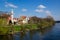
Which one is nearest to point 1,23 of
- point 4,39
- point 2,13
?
point 4,39

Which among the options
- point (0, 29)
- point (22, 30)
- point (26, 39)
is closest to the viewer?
point (26, 39)

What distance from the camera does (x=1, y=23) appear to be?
27.7 m

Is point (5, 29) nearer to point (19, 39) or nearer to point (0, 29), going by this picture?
point (0, 29)

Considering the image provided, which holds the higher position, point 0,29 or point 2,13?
point 2,13

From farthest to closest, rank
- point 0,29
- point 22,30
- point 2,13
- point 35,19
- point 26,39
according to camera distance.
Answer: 1. point 35,19
2. point 2,13
3. point 22,30
4. point 0,29
5. point 26,39

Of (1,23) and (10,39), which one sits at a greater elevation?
(1,23)

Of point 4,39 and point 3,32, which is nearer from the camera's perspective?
point 4,39

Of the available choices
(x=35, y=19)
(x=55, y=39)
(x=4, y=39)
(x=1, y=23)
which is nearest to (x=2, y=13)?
(x=1, y=23)

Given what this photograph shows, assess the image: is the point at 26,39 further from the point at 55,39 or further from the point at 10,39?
the point at 55,39

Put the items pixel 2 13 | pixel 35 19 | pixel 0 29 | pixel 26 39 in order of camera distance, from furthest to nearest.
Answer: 1. pixel 35 19
2. pixel 2 13
3. pixel 0 29
4. pixel 26 39

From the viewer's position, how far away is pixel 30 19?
6425cm

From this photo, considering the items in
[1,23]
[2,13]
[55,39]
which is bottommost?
[55,39]

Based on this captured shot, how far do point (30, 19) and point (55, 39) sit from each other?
140ft

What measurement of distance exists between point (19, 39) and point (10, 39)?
120 cm
